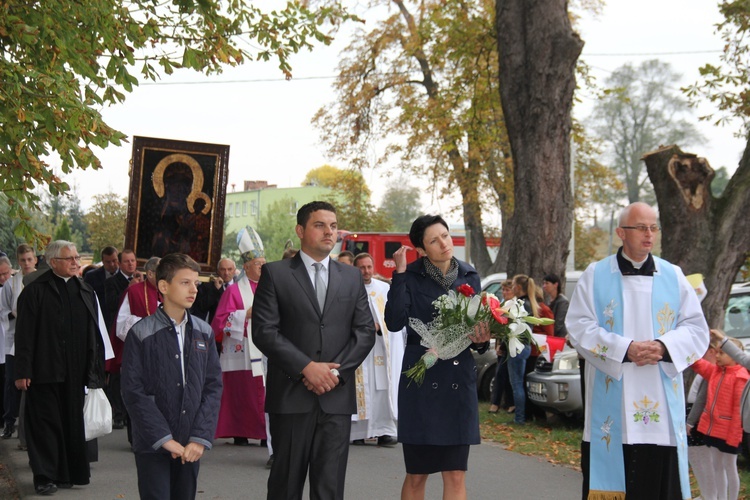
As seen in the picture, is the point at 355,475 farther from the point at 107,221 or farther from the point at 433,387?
the point at 107,221

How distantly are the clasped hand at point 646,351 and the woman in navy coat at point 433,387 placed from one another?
3.11 ft

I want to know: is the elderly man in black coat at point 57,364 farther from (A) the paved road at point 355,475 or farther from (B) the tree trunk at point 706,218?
(B) the tree trunk at point 706,218

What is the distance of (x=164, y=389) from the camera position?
217 inches

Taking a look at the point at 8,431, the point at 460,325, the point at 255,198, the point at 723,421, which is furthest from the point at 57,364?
the point at 255,198

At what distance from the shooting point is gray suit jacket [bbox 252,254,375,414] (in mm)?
5789

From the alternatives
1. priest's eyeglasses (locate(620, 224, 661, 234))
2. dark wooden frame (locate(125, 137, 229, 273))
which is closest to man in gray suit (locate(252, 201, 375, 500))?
priest's eyeglasses (locate(620, 224, 661, 234))

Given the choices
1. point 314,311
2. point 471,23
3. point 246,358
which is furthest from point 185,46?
point 471,23

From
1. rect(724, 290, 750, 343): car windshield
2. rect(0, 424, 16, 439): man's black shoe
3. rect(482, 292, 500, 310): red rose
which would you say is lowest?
rect(0, 424, 16, 439): man's black shoe

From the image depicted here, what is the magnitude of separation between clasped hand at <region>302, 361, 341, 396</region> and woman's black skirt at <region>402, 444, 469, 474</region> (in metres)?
0.82

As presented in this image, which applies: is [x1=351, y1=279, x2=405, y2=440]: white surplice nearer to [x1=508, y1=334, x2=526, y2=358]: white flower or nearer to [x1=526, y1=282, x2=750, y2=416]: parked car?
[x1=526, y1=282, x2=750, y2=416]: parked car

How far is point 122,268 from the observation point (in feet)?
44.5

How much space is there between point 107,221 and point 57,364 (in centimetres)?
5209

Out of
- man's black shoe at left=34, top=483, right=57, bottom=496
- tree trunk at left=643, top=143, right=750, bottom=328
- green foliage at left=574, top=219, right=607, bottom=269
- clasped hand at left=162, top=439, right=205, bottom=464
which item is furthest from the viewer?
green foliage at left=574, top=219, right=607, bottom=269

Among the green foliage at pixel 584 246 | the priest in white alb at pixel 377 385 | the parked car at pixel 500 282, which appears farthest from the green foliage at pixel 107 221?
the priest in white alb at pixel 377 385
